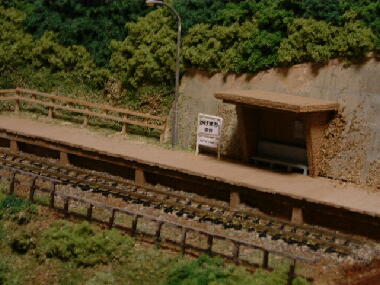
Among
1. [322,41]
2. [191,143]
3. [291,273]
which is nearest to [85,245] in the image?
[291,273]

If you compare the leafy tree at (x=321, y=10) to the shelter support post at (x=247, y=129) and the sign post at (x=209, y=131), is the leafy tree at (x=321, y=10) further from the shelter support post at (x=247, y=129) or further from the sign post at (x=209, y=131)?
the sign post at (x=209, y=131)

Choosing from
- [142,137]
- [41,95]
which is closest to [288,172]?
[142,137]

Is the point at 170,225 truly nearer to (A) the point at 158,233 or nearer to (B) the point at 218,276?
(A) the point at 158,233

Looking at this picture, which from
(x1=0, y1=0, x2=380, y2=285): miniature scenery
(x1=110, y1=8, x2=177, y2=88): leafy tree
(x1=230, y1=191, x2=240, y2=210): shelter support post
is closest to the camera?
(x1=0, y1=0, x2=380, y2=285): miniature scenery

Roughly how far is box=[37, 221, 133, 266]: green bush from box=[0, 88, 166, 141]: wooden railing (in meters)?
7.81

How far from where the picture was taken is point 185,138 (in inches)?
871

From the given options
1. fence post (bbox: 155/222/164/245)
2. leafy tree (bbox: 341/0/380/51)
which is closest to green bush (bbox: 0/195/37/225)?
fence post (bbox: 155/222/164/245)

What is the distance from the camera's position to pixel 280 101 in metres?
17.8

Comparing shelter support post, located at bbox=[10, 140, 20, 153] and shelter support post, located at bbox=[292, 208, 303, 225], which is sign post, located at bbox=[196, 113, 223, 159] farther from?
shelter support post, located at bbox=[10, 140, 20, 153]

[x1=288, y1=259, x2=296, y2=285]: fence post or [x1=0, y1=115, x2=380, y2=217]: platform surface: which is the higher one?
[x1=0, y1=115, x2=380, y2=217]: platform surface

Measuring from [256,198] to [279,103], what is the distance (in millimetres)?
2649

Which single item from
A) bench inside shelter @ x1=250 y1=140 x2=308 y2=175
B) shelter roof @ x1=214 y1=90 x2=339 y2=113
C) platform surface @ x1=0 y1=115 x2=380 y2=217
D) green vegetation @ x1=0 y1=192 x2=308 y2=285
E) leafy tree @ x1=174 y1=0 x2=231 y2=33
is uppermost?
leafy tree @ x1=174 y1=0 x2=231 y2=33

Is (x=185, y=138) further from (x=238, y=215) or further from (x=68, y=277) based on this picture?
(x=68, y=277)

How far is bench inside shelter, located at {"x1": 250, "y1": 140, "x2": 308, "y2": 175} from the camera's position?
63.2 ft
